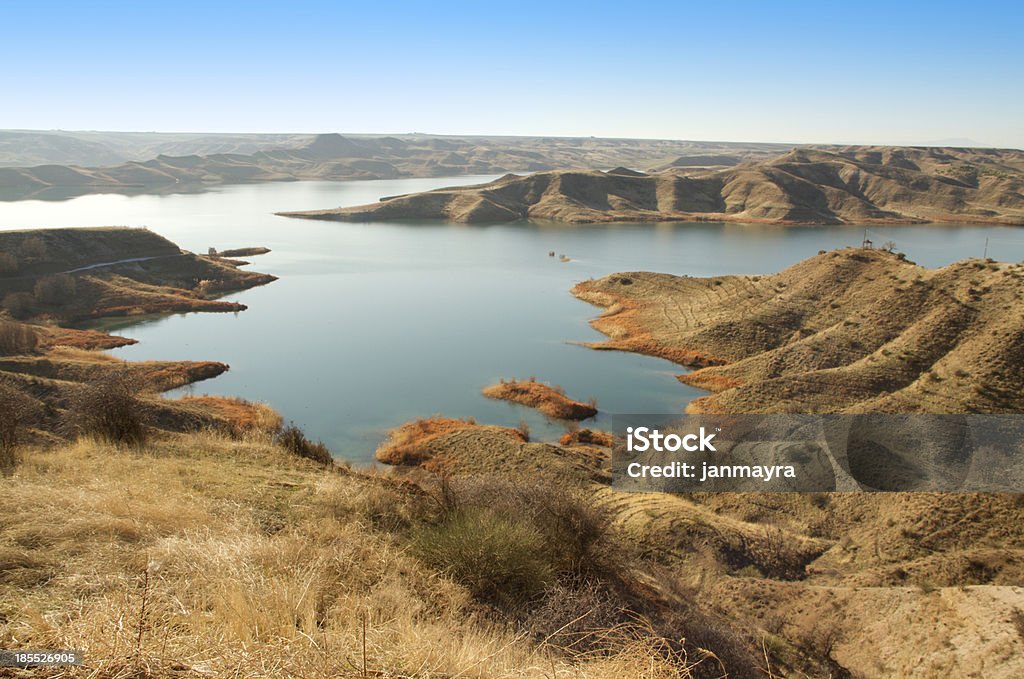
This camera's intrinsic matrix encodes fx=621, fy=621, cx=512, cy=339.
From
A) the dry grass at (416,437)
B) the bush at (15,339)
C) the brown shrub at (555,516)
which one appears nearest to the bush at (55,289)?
the bush at (15,339)

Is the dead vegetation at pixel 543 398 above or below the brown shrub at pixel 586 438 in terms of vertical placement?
above

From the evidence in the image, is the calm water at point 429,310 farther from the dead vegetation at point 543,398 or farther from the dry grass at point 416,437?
the dry grass at point 416,437

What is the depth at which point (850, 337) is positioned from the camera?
28391 millimetres

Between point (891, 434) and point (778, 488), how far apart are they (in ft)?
16.5

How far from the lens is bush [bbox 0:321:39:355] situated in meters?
30.8

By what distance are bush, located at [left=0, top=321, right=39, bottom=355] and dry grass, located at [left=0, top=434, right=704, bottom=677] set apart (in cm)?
2566

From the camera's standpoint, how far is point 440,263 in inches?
2544

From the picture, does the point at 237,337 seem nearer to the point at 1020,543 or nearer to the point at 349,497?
the point at 349,497

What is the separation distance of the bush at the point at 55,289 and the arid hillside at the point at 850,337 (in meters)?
38.5

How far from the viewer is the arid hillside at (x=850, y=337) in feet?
74.0

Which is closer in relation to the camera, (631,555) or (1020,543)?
(631,555)

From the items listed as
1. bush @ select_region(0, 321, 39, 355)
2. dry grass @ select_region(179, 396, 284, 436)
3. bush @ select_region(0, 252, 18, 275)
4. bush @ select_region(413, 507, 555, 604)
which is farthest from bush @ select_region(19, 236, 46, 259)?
bush @ select_region(413, 507, 555, 604)

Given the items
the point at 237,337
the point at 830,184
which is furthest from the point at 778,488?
the point at 830,184

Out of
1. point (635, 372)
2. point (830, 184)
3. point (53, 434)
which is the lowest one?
point (635, 372)
